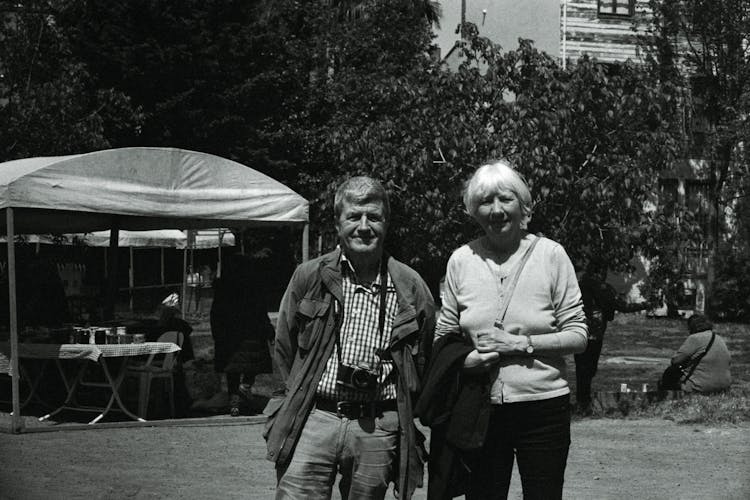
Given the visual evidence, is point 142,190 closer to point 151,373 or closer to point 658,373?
point 151,373

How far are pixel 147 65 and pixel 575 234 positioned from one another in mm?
18580

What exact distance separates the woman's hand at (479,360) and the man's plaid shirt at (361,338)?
302 millimetres

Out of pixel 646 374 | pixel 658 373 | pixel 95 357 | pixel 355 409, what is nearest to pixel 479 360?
pixel 355 409

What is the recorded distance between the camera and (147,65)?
27.5m

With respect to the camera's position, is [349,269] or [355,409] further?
[349,269]

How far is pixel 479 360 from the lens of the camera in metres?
3.96

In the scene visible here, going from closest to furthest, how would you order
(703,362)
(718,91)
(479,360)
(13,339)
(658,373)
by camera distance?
(479,360), (13,339), (703,362), (658,373), (718,91)

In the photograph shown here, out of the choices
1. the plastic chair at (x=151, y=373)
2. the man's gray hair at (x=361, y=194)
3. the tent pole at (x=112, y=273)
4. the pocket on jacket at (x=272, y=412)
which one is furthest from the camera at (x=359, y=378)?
the tent pole at (x=112, y=273)

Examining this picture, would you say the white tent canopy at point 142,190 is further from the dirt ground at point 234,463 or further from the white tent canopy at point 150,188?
the dirt ground at point 234,463

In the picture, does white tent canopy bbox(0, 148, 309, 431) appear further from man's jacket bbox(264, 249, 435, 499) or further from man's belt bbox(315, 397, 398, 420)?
man's belt bbox(315, 397, 398, 420)

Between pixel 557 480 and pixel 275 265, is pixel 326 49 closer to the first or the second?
pixel 275 265

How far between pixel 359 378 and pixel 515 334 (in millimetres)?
590

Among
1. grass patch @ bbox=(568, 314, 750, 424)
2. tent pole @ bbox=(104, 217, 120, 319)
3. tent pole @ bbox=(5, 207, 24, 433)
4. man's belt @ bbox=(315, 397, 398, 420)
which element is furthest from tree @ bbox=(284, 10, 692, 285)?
man's belt @ bbox=(315, 397, 398, 420)

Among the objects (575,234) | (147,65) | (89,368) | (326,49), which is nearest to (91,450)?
(89,368)
